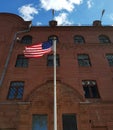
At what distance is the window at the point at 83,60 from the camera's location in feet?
58.9

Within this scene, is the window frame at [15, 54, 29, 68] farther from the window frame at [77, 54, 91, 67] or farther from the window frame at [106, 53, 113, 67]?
the window frame at [106, 53, 113, 67]

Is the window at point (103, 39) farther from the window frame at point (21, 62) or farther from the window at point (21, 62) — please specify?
the window at point (21, 62)

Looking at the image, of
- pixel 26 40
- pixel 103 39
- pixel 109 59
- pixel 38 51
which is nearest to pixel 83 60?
pixel 109 59

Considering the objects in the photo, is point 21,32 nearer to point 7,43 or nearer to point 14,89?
point 7,43

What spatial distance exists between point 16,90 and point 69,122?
16.7ft

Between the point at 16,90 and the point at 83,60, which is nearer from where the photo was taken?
the point at 16,90

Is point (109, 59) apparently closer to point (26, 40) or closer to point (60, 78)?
point (60, 78)

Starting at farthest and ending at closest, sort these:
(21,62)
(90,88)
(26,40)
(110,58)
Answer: (26,40)
(110,58)
(21,62)
(90,88)

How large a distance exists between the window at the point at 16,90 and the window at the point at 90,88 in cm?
517

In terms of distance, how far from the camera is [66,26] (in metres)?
22.1

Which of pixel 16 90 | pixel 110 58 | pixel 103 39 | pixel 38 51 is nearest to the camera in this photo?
pixel 38 51

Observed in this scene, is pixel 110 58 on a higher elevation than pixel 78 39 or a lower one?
lower

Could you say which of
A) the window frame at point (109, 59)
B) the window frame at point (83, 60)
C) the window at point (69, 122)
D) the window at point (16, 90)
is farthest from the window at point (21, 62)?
the window frame at point (109, 59)

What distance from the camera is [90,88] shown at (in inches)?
627
